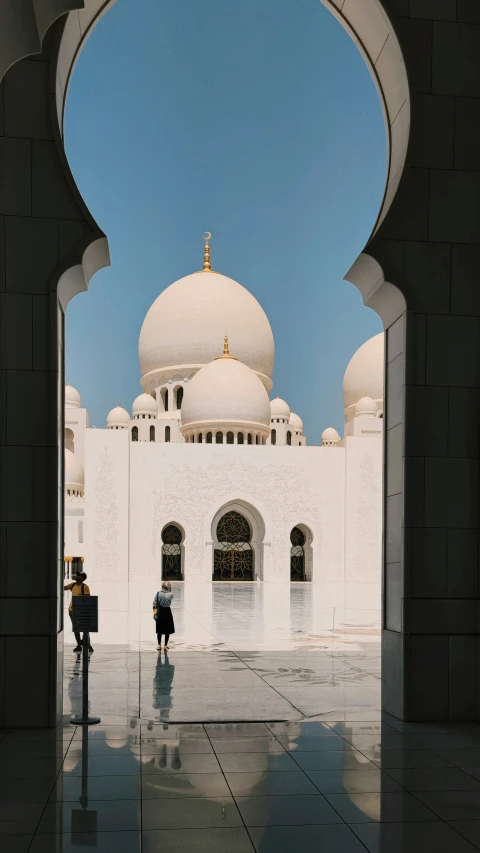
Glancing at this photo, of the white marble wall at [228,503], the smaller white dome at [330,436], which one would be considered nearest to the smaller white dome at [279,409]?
the smaller white dome at [330,436]

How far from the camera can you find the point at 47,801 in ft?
14.2

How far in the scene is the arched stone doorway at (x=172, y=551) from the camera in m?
31.6

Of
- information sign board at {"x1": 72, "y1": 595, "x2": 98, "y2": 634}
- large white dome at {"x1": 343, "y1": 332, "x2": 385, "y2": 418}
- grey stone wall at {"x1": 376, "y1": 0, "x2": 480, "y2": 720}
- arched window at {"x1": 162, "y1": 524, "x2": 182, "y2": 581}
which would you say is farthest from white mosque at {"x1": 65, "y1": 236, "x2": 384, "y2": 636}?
information sign board at {"x1": 72, "y1": 595, "x2": 98, "y2": 634}

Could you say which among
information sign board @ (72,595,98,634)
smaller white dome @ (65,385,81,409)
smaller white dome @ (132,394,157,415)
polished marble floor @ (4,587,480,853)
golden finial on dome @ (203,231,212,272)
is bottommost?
polished marble floor @ (4,587,480,853)

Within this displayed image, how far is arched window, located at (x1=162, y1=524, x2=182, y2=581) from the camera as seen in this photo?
1245 inches

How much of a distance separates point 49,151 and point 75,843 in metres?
4.69

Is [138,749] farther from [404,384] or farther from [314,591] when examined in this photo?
[314,591]

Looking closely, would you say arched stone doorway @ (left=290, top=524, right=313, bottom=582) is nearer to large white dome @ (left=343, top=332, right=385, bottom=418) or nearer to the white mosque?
the white mosque

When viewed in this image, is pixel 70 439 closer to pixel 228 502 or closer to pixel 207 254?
pixel 207 254

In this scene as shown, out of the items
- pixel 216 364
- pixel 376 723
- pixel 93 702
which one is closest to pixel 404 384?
pixel 376 723

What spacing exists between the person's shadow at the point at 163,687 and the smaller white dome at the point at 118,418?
31906 mm

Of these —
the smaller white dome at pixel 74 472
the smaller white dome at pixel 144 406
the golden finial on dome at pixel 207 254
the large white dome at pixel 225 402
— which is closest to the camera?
the large white dome at pixel 225 402

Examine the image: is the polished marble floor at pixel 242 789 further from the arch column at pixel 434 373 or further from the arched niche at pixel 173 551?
the arched niche at pixel 173 551

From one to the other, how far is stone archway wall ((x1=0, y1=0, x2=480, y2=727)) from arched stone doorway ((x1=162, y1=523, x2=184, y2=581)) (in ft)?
83.2
